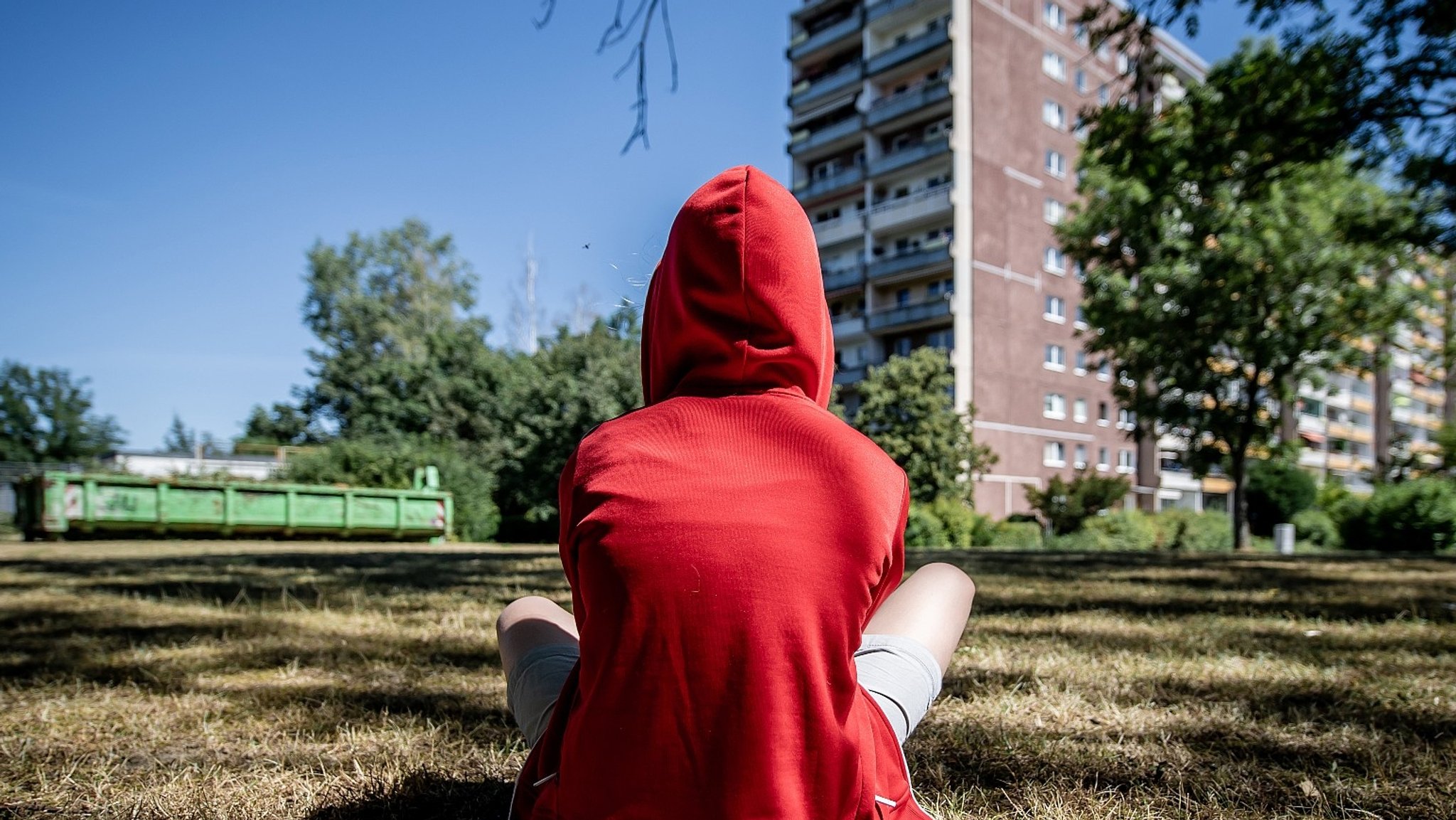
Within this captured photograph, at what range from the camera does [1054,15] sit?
4294cm

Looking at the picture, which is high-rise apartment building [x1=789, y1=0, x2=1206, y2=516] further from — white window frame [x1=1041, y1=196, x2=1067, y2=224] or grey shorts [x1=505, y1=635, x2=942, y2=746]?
grey shorts [x1=505, y1=635, x2=942, y2=746]

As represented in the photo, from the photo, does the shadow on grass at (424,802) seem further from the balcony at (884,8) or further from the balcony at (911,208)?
the balcony at (884,8)

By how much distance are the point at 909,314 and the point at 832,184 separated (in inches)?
328

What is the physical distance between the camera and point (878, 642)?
171 centimetres

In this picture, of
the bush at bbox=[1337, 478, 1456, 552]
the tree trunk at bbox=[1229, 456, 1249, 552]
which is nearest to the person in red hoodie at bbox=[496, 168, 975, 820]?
the tree trunk at bbox=[1229, 456, 1249, 552]

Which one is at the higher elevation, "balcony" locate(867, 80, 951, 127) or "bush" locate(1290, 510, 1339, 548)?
"balcony" locate(867, 80, 951, 127)

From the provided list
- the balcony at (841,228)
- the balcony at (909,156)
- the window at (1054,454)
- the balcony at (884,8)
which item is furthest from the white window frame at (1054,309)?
the balcony at (884,8)

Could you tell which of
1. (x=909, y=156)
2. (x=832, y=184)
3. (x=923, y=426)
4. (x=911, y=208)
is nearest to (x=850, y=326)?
(x=911, y=208)

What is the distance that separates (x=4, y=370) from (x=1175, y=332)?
56.2m

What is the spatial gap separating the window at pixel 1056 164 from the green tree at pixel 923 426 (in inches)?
715

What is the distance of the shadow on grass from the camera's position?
78.0 inches

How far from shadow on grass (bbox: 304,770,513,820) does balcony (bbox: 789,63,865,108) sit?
142 feet

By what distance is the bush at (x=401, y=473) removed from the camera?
25.3m

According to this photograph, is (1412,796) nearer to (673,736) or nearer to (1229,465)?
(673,736)
